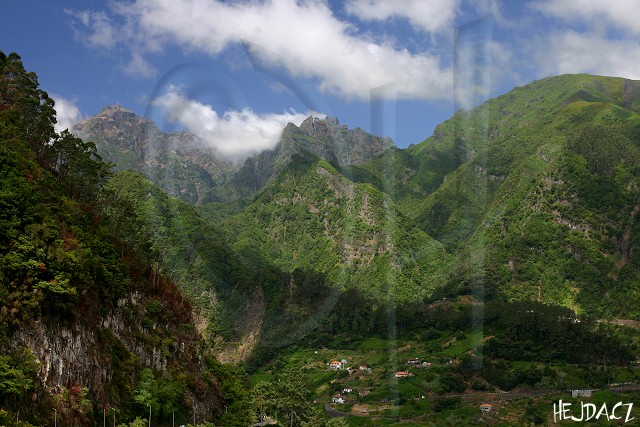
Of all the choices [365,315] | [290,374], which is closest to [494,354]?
[365,315]

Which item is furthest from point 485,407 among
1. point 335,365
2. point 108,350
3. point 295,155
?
point 295,155

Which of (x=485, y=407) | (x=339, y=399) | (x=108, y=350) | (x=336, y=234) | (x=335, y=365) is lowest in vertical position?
(x=485, y=407)

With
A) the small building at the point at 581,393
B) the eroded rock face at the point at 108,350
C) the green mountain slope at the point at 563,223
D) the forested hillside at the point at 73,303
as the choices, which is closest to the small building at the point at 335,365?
the small building at the point at 581,393

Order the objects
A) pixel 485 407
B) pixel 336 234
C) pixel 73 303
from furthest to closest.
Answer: pixel 336 234
pixel 485 407
pixel 73 303

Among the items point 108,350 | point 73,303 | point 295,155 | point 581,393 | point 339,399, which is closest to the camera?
point 73,303

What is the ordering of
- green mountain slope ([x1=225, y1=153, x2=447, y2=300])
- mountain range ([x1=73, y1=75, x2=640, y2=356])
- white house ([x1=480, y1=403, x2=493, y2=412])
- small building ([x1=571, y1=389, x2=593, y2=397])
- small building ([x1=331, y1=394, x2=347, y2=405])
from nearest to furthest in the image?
white house ([x1=480, y1=403, x2=493, y2=412]), small building ([x1=571, y1=389, x2=593, y2=397]), small building ([x1=331, y1=394, x2=347, y2=405]), mountain range ([x1=73, y1=75, x2=640, y2=356]), green mountain slope ([x1=225, y1=153, x2=447, y2=300])

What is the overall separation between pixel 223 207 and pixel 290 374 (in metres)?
123

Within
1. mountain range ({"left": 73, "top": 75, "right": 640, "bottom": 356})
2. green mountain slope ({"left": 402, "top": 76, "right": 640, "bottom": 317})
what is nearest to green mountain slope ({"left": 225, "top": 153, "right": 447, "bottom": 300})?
mountain range ({"left": 73, "top": 75, "right": 640, "bottom": 356})

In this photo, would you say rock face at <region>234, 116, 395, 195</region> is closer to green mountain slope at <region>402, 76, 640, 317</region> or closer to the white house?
green mountain slope at <region>402, 76, 640, 317</region>

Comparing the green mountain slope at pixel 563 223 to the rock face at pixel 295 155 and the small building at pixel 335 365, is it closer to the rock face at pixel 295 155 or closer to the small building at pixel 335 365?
the rock face at pixel 295 155

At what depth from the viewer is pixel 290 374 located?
151 ft

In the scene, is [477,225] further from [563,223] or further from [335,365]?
[335,365]

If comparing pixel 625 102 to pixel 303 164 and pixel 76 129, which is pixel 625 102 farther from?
pixel 76 129

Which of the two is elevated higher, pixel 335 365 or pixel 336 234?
pixel 336 234
